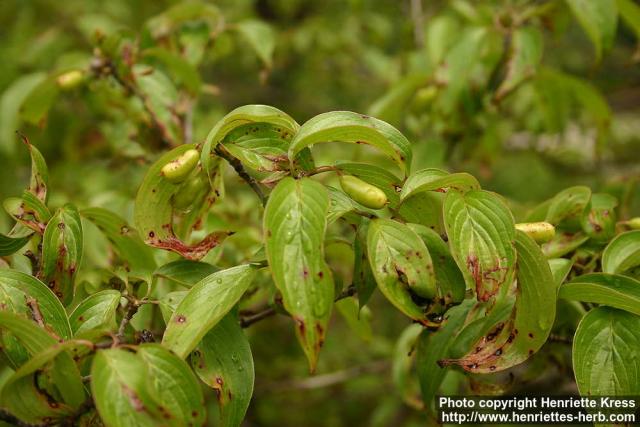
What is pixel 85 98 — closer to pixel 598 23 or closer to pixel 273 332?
pixel 598 23

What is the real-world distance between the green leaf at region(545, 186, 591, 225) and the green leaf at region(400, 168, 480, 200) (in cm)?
A: 29

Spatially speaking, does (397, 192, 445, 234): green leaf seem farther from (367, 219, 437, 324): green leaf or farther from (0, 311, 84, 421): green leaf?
(0, 311, 84, 421): green leaf

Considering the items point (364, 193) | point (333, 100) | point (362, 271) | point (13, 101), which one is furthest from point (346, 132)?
point (333, 100)

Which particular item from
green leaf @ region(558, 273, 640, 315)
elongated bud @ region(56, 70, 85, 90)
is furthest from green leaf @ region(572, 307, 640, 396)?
elongated bud @ region(56, 70, 85, 90)

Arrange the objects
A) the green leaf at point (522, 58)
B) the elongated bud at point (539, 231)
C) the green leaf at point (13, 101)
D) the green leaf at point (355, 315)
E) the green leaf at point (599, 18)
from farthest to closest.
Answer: the green leaf at point (13, 101) < the green leaf at point (522, 58) < the green leaf at point (599, 18) < the green leaf at point (355, 315) < the elongated bud at point (539, 231)

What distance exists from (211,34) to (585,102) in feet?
3.44

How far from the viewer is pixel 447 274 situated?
78 cm

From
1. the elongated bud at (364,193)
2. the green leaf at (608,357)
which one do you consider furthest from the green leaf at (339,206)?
the green leaf at (608,357)

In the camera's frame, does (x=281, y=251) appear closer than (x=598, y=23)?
Yes

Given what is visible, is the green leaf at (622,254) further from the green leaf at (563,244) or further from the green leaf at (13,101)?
the green leaf at (13,101)

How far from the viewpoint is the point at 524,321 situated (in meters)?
0.76

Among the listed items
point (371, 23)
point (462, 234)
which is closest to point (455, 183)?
point (462, 234)

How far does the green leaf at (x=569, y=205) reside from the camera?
0.95 metres

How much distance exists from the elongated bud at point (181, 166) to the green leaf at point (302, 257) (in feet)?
0.50
